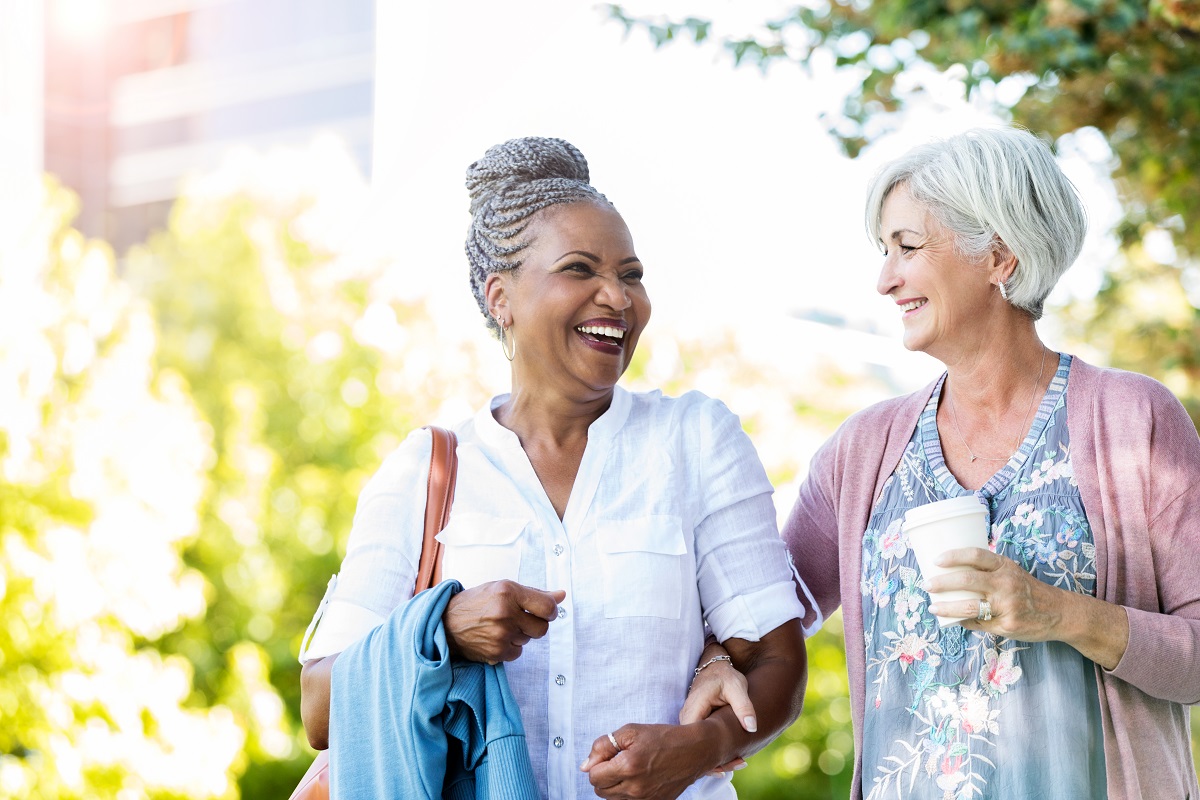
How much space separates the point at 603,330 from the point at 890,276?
61 centimetres

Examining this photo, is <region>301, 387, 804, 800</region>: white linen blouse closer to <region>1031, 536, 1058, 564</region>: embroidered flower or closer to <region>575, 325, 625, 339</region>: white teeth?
<region>575, 325, 625, 339</region>: white teeth

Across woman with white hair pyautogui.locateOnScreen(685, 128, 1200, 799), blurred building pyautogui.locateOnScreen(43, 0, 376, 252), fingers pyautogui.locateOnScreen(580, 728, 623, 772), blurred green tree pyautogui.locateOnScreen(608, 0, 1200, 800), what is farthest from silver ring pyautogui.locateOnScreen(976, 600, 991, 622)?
blurred building pyautogui.locateOnScreen(43, 0, 376, 252)

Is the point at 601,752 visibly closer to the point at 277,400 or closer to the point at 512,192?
the point at 512,192

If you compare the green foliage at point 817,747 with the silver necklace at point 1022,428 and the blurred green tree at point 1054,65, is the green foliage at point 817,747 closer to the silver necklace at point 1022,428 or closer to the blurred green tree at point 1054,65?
the blurred green tree at point 1054,65

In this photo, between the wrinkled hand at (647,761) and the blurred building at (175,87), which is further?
the blurred building at (175,87)

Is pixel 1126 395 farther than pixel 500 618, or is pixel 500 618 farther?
pixel 1126 395

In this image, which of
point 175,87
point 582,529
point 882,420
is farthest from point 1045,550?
point 175,87

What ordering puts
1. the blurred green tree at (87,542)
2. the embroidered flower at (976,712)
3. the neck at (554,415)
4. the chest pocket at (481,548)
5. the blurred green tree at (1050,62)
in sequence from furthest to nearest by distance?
the blurred green tree at (87,542)
the blurred green tree at (1050,62)
the neck at (554,415)
the chest pocket at (481,548)
the embroidered flower at (976,712)

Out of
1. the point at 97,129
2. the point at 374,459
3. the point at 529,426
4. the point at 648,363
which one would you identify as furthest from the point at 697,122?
the point at 97,129

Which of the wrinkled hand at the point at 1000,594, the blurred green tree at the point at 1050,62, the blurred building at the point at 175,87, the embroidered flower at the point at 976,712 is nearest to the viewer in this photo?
the wrinkled hand at the point at 1000,594

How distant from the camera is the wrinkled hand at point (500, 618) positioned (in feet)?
7.17

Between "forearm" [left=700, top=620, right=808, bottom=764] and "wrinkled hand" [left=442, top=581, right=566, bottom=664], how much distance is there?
1.24 ft

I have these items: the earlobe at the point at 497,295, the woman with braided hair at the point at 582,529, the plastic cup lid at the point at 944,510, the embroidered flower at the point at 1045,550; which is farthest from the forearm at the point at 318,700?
the embroidered flower at the point at 1045,550

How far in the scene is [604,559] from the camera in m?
2.46
